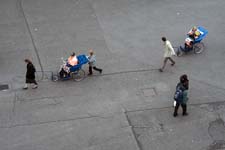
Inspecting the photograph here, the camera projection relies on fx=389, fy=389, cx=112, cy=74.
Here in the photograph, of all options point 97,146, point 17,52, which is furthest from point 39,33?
point 97,146

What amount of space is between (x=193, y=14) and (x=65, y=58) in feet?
22.8

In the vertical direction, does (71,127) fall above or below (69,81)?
below

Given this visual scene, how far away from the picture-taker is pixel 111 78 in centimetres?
1509

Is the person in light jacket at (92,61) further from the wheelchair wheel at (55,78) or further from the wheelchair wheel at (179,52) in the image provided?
the wheelchair wheel at (179,52)

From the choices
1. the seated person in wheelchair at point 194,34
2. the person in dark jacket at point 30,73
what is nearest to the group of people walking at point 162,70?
the person in dark jacket at point 30,73

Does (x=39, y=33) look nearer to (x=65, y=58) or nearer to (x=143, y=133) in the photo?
(x=65, y=58)

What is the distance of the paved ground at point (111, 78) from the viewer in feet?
41.3

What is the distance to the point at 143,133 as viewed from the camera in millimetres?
12695

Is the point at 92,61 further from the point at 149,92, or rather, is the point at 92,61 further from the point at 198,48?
the point at 198,48

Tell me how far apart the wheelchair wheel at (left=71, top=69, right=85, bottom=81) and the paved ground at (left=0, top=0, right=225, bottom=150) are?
238 millimetres

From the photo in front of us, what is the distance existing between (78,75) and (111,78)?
129 cm

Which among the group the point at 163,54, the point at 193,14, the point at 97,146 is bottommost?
the point at 97,146

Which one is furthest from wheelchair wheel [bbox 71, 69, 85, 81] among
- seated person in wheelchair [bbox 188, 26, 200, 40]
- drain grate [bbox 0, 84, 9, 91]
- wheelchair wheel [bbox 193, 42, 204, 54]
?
wheelchair wheel [bbox 193, 42, 204, 54]

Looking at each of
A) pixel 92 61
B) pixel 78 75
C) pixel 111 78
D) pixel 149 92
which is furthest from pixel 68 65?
pixel 149 92
